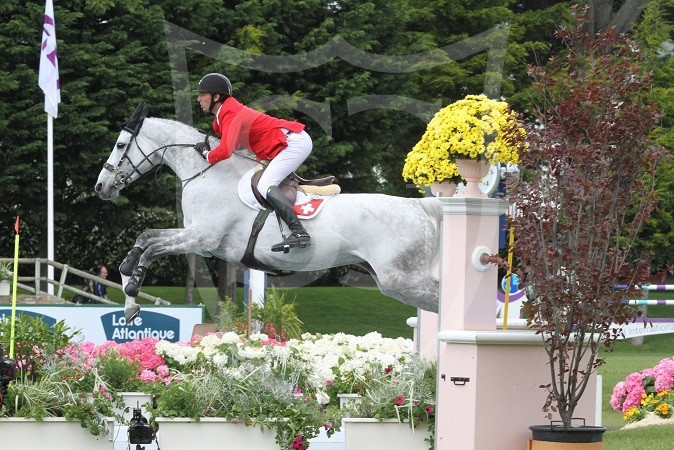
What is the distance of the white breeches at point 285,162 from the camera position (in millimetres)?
9156

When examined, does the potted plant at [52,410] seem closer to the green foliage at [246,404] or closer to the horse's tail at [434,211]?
the green foliage at [246,404]

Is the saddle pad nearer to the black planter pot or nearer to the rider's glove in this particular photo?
the rider's glove

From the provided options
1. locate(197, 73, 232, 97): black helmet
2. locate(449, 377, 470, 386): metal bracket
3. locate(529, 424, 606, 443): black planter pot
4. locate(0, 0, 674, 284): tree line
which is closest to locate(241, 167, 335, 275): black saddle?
locate(197, 73, 232, 97): black helmet

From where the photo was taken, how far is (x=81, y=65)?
24.9m

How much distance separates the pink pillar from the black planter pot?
0.94 ft

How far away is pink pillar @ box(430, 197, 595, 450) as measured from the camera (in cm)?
767

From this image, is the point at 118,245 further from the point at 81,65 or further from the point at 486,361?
the point at 486,361

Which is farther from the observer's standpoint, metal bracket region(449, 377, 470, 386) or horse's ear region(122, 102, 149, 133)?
horse's ear region(122, 102, 149, 133)

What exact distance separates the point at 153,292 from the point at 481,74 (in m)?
9.39

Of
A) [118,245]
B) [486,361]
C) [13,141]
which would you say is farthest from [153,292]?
[486,361]

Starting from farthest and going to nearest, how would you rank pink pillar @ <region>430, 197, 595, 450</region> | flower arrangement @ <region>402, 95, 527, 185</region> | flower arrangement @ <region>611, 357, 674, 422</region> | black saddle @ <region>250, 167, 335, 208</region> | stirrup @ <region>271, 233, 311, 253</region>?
1. flower arrangement @ <region>611, 357, 674, 422</region>
2. black saddle @ <region>250, 167, 335, 208</region>
3. stirrup @ <region>271, 233, 311, 253</region>
4. flower arrangement @ <region>402, 95, 527, 185</region>
5. pink pillar @ <region>430, 197, 595, 450</region>

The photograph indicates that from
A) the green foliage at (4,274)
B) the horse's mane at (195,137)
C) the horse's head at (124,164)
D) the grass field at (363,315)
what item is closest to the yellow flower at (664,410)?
the horse's mane at (195,137)

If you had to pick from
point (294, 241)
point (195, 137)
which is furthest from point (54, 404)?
point (195, 137)

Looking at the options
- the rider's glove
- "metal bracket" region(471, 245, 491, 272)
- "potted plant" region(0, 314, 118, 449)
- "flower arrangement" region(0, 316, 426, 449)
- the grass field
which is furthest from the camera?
the grass field
